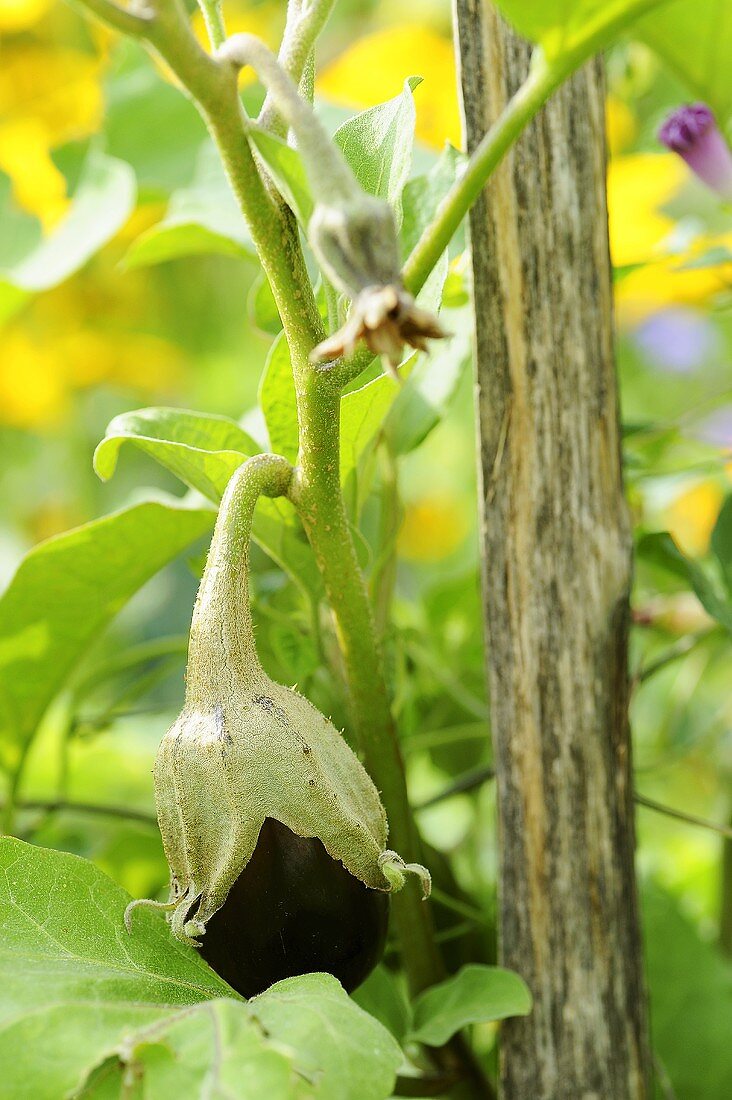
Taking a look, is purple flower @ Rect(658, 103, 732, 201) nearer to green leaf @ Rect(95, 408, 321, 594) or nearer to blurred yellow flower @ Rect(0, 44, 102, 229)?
green leaf @ Rect(95, 408, 321, 594)

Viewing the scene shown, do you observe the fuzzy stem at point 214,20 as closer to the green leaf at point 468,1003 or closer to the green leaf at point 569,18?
the green leaf at point 569,18

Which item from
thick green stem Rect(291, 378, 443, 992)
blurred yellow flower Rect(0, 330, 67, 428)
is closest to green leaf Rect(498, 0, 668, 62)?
thick green stem Rect(291, 378, 443, 992)

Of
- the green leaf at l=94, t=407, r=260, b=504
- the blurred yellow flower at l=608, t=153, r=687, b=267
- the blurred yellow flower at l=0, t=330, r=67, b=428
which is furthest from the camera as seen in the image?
the blurred yellow flower at l=0, t=330, r=67, b=428

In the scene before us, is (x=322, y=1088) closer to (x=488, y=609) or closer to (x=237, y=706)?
(x=237, y=706)

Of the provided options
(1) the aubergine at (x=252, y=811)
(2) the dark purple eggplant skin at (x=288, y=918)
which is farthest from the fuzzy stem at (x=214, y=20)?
(2) the dark purple eggplant skin at (x=288, y=918)

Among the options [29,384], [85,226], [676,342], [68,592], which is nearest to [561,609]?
[68,592]
